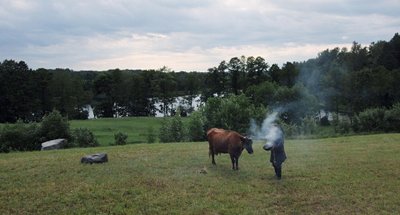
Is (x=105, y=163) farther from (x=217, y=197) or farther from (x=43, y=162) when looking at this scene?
(x=217, y=197)

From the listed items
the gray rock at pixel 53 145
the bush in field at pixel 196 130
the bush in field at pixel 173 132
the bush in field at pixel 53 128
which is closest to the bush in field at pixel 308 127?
the bush in field at pixel 196 130

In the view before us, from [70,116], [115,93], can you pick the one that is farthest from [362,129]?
[115,93]

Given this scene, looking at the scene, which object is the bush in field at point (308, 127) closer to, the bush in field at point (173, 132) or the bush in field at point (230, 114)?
the bush in field at point (230, 114)

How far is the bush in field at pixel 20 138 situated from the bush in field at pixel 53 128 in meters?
0.74

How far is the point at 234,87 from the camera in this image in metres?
114

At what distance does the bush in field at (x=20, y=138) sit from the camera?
131ft

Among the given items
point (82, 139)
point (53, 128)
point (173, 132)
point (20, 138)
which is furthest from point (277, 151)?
point (20, 138)

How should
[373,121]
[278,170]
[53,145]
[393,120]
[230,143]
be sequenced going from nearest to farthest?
[278,170] → [230,143] → [53,145] → [393,120] → [373,121]

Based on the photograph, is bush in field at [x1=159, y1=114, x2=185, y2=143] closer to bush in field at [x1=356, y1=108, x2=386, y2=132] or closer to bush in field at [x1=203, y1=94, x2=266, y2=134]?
bush in field at [x1=203, y1=94, x2=266, y2=134]

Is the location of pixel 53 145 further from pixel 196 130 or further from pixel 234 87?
pixel 234 87

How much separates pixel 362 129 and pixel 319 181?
36.0 meters

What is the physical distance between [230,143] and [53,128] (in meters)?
28.2

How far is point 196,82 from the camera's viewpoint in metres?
133

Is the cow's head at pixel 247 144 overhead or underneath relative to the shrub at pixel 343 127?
overhead
